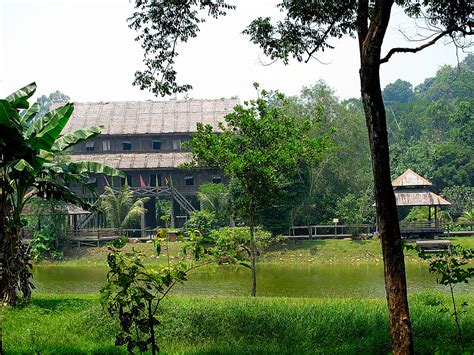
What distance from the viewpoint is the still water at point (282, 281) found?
1708 centimetres

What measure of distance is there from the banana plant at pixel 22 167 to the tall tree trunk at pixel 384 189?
5.42 meters

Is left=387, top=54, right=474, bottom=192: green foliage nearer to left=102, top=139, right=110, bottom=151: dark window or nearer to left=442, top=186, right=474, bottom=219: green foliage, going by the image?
left=442, top=186, right=474, bottom=219: green foliage

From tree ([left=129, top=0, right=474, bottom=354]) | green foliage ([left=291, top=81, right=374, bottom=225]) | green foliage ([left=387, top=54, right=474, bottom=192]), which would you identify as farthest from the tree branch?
green foliage ([left=387, top=54, right=474, bottom=192])

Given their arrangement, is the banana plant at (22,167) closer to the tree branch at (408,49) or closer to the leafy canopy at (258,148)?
the leafy canopy at (258,148)

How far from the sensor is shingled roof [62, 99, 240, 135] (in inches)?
1374

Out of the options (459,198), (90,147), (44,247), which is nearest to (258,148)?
(44,247)

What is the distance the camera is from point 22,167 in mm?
9352

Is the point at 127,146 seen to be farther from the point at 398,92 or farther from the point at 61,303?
the point at 398,92

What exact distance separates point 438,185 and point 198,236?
122ft

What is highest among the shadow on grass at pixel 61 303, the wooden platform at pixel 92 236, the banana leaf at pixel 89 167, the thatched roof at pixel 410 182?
the thatched roof at pixel 410 182

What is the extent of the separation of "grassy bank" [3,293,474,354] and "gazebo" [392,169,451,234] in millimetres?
19132

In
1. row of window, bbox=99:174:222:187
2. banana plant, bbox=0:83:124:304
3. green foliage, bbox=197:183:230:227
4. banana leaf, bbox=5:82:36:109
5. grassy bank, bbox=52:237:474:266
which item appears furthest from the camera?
row of window, bbox=99:174:222:187

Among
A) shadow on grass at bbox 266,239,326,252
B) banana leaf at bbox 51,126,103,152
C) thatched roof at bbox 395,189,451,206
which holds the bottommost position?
shadow on grass at bbox 266,239,326,252

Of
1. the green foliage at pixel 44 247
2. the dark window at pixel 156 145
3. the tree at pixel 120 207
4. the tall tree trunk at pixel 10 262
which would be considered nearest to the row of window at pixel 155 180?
the dark window at pixel 156 145
